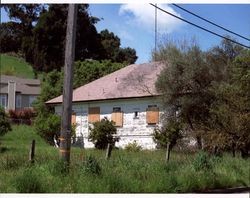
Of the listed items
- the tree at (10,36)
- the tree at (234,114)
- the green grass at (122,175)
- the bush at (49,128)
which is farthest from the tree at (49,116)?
the green grass at (122,175)

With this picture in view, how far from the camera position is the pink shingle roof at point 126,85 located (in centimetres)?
2539

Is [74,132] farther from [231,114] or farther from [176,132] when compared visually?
[231,114]

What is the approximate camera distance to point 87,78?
32.4m

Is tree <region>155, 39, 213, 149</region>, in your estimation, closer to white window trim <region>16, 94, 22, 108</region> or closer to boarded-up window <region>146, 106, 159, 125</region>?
boarded-up window <region>146, 106, 159, 125</region>

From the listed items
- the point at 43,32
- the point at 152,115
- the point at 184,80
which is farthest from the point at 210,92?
the point at 43,32

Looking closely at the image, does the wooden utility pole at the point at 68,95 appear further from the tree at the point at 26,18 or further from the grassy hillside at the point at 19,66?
the grassy hillside at the point at 19,66

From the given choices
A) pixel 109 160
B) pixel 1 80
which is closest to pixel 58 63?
pixel 109 160

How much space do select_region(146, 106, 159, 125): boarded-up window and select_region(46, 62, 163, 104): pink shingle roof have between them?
0.89 meters

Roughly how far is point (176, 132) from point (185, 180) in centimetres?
809

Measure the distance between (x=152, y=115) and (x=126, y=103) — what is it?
1.42 meters

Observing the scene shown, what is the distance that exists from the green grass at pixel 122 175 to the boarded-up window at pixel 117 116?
460 inches

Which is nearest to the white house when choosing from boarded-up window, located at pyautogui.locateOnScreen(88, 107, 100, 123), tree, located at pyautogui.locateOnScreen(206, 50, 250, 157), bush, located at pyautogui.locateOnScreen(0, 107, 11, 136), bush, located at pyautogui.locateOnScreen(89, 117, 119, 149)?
boarded-up window, located at pyautogui.locateOnScreen(88, 107, 100, 123)

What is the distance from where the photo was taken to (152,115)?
1081 inches

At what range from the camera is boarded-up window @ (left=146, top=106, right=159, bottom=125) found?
26.8 meters
